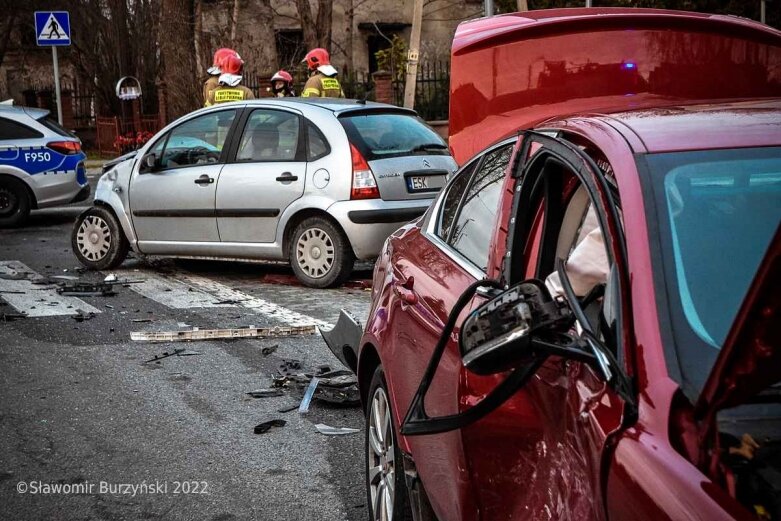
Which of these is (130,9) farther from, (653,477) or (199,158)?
(653,477)

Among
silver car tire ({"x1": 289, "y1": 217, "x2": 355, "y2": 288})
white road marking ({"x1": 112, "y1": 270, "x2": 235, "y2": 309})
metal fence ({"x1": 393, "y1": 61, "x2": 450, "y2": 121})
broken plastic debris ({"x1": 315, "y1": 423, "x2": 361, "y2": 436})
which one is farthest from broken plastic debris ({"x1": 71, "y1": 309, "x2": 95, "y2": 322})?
metal fence ({"x1": 393, "y1": 61, "x2": 450, "y2": 121})

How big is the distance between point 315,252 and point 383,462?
6.01 meters

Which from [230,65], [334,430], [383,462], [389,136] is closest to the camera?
[383,462]

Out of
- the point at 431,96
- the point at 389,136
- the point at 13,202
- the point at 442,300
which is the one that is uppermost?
the point at 431,96

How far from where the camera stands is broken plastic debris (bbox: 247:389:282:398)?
6.57 m

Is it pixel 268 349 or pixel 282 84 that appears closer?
pixel 268 349

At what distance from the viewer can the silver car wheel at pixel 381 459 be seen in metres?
3.98

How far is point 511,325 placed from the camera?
2.34m

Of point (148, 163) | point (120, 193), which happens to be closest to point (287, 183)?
point (148, 163)

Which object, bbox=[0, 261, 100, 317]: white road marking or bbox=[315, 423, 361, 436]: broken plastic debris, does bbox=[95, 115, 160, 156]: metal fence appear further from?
bbox=[315, 423, 361, 436]: broken plastic debris

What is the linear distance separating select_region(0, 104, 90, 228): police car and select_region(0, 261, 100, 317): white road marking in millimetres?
4704

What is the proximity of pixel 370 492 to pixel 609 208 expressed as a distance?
200 cm

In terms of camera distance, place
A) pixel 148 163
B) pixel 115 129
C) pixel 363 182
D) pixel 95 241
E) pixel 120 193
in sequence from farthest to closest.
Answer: pixel 115 129
pixel 95 241
pixel 120 193
pixel 148 163
pixel 363 182

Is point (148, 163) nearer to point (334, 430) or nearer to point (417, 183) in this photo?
point (417, 183)
